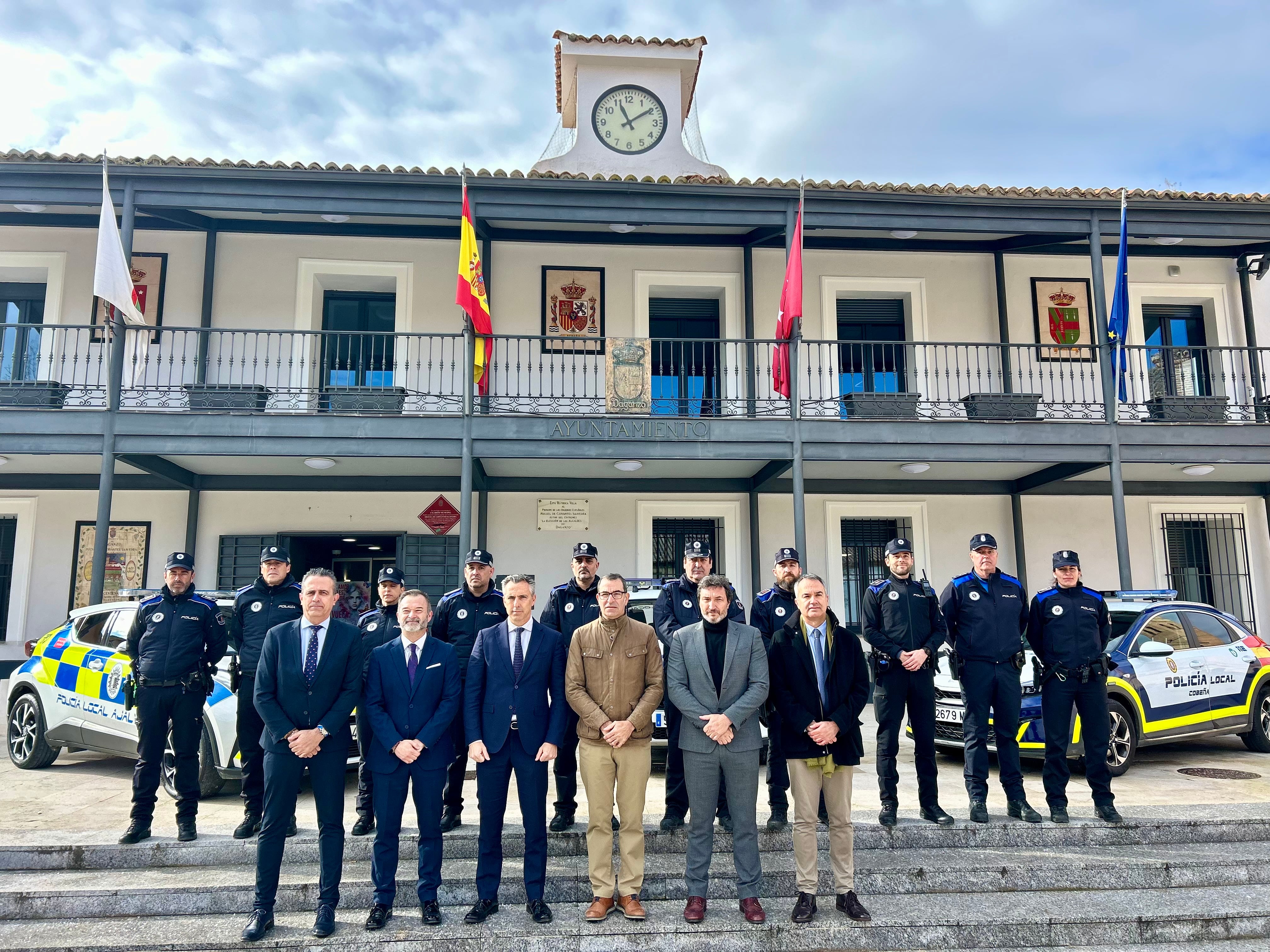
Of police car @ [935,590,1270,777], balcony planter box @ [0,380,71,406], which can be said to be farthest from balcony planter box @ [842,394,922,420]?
balcony planter box @ [0,380,71,406]

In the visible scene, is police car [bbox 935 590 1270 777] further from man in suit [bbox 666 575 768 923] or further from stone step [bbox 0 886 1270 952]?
man in suit [bbox 666 575 768 923]

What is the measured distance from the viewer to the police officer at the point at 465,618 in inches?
212

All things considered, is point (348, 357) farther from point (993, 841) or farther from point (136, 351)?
point (993, 841)

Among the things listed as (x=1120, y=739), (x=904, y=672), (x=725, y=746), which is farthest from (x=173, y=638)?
(x=1120, y=739)

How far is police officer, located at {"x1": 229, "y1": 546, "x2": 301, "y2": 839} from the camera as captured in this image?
516cm

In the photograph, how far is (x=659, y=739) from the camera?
7004mm

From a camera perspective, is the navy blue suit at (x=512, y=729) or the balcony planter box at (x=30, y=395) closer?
the navy blue suit at (x=512, y=729)

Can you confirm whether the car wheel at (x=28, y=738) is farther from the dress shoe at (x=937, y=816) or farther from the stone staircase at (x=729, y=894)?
the dress shoe at (x=937, y=816)

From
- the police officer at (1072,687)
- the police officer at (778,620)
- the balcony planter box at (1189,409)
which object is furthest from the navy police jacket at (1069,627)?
the balcony planter box at (1189,409)

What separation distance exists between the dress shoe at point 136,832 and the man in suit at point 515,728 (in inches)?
84.0

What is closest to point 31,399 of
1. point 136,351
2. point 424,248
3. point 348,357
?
point 136,351

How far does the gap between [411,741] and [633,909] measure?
1.44 meters

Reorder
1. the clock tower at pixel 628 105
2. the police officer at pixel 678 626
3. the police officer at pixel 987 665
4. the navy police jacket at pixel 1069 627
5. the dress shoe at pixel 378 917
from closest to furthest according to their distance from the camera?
1. the dress shoe at pixel 378 917
2. the police officer at pixel 678 626
3. the police officer at pixel 987 665
4. the navy police jacket at pixel 1069 627
5. the clock tower at pixel 628 105

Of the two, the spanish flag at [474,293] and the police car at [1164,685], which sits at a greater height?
the spanish flag at [474,293]
